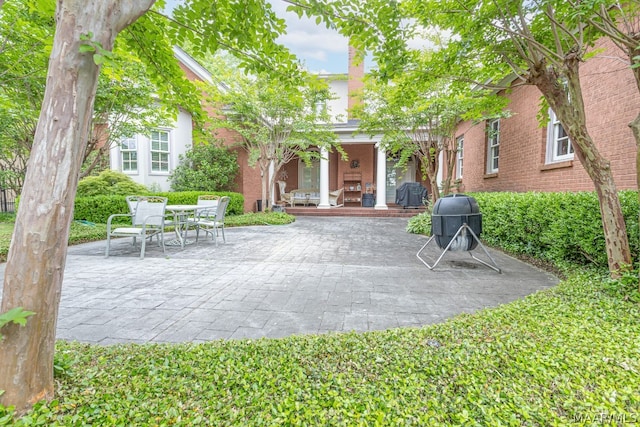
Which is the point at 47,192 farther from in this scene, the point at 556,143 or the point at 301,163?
the point at 301,163

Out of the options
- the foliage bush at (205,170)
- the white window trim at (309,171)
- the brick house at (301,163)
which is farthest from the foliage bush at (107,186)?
the white window trim at (309,171)

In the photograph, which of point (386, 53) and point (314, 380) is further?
point (386, 53)

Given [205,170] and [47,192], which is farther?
[205,170]

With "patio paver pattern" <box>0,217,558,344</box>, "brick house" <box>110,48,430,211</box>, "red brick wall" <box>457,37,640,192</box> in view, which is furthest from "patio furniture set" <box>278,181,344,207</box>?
"patio paver pattern" <box>0,217,558,344</box>

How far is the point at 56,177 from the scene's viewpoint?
1.23 metres

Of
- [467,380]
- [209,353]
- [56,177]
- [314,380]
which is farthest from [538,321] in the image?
[56,177]

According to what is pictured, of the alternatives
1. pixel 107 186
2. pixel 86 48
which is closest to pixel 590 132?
pixel 86 48

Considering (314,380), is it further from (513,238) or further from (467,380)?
(513,238)

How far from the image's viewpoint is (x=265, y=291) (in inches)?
129

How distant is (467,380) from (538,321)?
1112 millimetres

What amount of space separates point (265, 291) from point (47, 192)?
2.31 meters

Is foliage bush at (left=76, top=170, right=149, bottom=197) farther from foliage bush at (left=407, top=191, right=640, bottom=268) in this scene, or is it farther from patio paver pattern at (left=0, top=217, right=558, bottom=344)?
foliage bush at (left=407, top=191, right=640, bottom=268)

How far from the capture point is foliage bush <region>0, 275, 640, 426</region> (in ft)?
4.52

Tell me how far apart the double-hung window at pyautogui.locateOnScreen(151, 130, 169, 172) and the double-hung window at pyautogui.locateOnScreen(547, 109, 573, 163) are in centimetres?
1120
